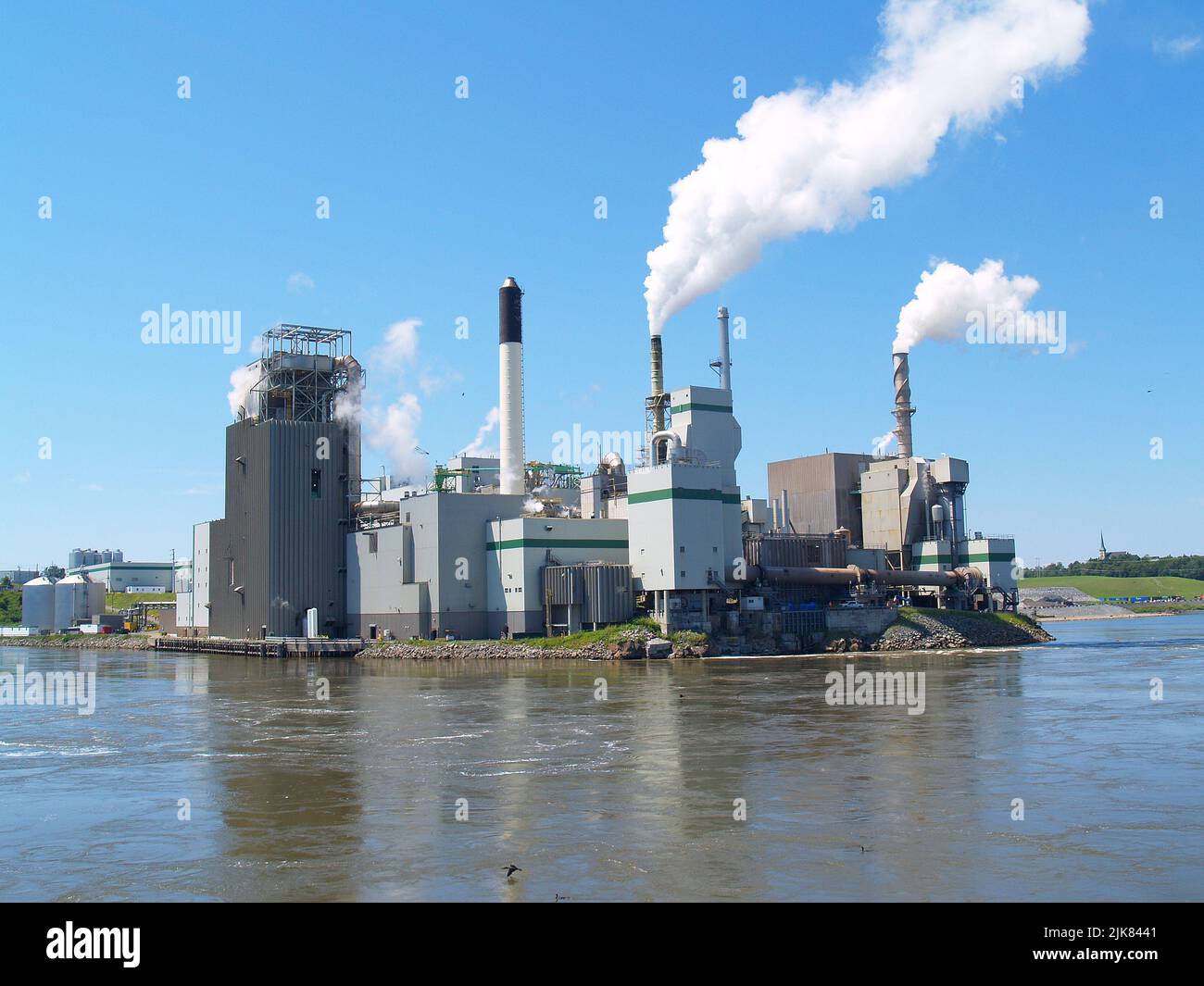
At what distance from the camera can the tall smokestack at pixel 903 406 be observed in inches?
3452

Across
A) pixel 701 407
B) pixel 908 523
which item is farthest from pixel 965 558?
pixel 701 407

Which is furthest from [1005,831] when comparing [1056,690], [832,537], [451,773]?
[832,537]

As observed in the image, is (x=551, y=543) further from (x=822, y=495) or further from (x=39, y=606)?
(x=39, y=606)

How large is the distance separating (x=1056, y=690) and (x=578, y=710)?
743 inches

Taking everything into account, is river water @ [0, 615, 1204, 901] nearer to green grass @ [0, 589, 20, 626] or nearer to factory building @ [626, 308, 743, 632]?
factory building @ [626, 308, 743, 632]

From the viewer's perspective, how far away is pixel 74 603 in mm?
133125

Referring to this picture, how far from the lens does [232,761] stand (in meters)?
28.4

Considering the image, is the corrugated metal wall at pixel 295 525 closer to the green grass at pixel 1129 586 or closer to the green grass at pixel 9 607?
the green grass at pixel 9 607

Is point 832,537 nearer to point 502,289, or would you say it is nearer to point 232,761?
point 502,289

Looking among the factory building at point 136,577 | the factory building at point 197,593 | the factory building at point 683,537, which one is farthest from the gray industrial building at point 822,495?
the factory building at point 136,577

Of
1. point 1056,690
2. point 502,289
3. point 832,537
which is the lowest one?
point 1056,690

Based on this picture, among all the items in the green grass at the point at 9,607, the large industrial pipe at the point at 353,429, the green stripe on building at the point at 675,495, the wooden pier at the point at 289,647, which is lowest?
the wooden pier at the point at 289,647

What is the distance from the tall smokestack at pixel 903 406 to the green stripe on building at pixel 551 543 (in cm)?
2882

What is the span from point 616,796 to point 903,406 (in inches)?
2872
